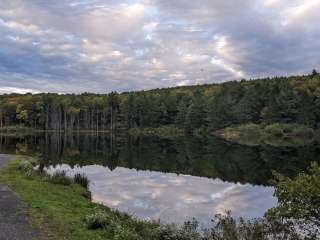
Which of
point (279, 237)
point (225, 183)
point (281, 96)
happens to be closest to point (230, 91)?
point (281, 96)

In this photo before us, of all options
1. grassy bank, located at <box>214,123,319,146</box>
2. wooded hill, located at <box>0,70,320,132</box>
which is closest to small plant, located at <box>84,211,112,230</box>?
grassy bank, located at <box>214,123,319,146</box>

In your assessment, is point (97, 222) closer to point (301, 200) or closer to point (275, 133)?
point (301, 200)

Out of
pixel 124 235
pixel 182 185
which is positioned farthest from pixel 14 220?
pixel 182 185

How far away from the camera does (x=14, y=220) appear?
47.7 feet

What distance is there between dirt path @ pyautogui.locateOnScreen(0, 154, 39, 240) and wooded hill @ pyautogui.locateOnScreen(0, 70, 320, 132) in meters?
101

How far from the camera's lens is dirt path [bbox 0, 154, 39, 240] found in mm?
12555

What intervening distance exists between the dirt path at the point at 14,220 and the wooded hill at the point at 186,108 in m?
101

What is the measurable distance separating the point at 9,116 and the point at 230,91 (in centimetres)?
8859

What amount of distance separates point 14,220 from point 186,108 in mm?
134447

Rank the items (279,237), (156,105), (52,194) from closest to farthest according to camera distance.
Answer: (279,237), (52,194), (156,105)

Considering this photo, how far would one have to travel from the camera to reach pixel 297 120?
113188 millimetres

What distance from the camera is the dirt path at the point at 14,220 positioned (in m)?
12.6

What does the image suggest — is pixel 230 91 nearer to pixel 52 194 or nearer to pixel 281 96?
pixel 281 96

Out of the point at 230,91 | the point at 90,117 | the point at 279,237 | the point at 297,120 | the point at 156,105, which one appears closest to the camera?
the point at 279,237
